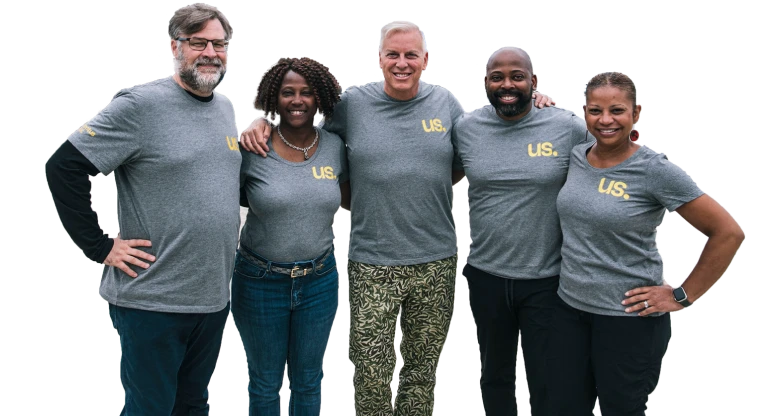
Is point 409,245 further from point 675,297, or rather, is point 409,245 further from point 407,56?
point 675,297

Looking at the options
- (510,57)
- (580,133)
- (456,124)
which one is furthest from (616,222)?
(456,124)

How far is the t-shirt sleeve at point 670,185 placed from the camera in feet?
9.24

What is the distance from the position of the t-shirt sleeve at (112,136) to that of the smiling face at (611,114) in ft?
6.63

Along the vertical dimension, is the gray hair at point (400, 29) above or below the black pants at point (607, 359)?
above

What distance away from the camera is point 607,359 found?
9.86 ft

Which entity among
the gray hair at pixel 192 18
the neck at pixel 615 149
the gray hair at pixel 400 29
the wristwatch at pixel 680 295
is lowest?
the wristwatch at pixel 680 295

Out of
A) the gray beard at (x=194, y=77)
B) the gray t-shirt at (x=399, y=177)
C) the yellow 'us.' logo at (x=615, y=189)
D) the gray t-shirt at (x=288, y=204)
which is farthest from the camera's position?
the gray t-shirt at (x=399, y=177)

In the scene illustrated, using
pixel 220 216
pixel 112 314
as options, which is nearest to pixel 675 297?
pixel 220 216

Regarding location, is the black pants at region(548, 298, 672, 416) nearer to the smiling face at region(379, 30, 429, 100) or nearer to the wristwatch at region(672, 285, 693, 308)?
the wristwatch at region(672, 285, 693, 308)

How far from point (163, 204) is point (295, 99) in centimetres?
87

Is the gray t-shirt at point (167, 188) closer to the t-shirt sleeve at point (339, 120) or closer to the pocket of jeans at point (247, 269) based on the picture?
the pocket of jeans at point (247, 269)

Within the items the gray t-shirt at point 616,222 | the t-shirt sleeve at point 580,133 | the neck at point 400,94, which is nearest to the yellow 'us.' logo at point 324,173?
the neck at point 400,94

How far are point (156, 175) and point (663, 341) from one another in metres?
2.45

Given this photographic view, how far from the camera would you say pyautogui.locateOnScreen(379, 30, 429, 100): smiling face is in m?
3.55
